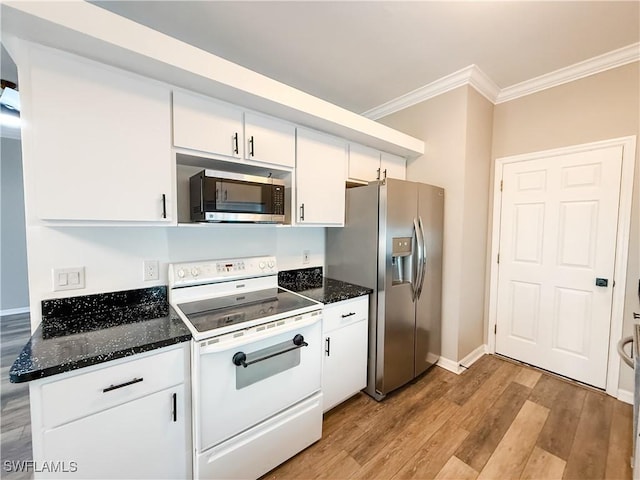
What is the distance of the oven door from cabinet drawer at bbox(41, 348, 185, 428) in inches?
5.1

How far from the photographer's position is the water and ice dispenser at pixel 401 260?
213 centimetres

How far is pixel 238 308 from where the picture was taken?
1.68 metres

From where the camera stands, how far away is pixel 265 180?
1.82 metres

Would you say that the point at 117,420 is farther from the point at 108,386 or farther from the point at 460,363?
the point at 460,363

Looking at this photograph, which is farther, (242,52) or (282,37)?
(242,52)

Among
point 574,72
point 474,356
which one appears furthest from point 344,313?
point 574,72

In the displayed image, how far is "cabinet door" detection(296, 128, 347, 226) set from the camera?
2.05 meters

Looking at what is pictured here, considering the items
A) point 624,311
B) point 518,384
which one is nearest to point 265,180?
point 518,384

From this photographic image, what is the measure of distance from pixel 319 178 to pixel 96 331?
1670mm

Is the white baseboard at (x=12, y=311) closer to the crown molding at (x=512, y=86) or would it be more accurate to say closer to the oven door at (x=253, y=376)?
the oven door at (x=253, y=376)

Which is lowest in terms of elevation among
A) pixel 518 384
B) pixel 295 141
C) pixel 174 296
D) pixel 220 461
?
pixel 518 384

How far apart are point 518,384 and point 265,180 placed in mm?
2747

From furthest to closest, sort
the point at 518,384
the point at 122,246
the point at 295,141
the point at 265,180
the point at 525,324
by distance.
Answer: the point at 525,324 < the point at 518,384 < the point at 295,141 < the point at 265,180 < the point at 122,246

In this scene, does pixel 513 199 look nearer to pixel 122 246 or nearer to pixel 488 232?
pixel 488 232
